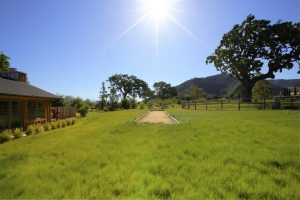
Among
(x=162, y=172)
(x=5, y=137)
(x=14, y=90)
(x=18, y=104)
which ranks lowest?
(x=5, y=137)

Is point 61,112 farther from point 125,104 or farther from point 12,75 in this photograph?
point 125,104

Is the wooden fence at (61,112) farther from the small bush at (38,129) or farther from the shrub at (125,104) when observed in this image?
the shrub at (125,104)

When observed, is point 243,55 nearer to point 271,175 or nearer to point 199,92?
point 271,175

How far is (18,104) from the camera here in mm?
18359

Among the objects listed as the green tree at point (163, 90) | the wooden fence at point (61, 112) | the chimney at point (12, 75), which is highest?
the green tree at point (163, 90)

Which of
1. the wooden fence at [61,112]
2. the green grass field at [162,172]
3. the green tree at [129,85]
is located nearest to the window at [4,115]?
the wooden fence at [61,112]

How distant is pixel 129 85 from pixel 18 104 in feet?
216

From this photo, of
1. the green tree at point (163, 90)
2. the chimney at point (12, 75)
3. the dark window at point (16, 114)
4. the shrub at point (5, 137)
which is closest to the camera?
the shrub at point (5, 137)

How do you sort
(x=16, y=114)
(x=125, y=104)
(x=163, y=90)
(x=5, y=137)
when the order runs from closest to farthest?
(x=5, y=137) → (x=16, y=114) → (x=125, y=104) → (x=163, y=90)

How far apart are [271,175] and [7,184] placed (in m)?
5.78

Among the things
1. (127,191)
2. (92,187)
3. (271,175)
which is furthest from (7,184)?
(271,175)

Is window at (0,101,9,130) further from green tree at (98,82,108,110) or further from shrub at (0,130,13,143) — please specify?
green tree at (98,82,108,110)

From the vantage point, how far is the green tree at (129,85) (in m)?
81.6

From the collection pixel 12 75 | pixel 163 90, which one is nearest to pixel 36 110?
pixel 12 75
